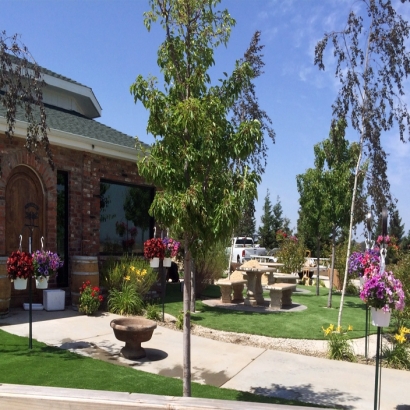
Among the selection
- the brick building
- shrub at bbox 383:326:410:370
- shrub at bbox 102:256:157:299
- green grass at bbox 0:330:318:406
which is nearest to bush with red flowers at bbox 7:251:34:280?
green grass at bbox 0:330:318:406

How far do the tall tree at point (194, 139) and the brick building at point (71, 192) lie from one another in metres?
4.32

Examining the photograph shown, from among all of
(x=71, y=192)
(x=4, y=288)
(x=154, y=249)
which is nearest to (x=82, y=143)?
(x=71, y=192)

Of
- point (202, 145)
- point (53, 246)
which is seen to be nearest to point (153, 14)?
point (202, 145)

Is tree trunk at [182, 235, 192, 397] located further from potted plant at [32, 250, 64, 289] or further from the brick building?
the brick building

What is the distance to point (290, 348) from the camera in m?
7.61

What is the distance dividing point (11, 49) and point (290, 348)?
6.37m

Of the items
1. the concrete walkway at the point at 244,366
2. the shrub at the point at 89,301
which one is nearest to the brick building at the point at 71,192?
the shrub at the point at 89,301

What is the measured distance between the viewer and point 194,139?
4.33 meters

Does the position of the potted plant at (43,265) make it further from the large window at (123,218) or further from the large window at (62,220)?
the large window at (123,218)

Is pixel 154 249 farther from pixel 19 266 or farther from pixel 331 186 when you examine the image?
pixel 331 186

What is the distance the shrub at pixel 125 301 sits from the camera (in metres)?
9.36

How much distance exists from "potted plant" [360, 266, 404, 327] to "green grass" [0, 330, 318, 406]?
4.44 ft

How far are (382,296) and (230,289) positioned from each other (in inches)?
314

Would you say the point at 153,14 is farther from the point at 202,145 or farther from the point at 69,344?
the point at 69,344
